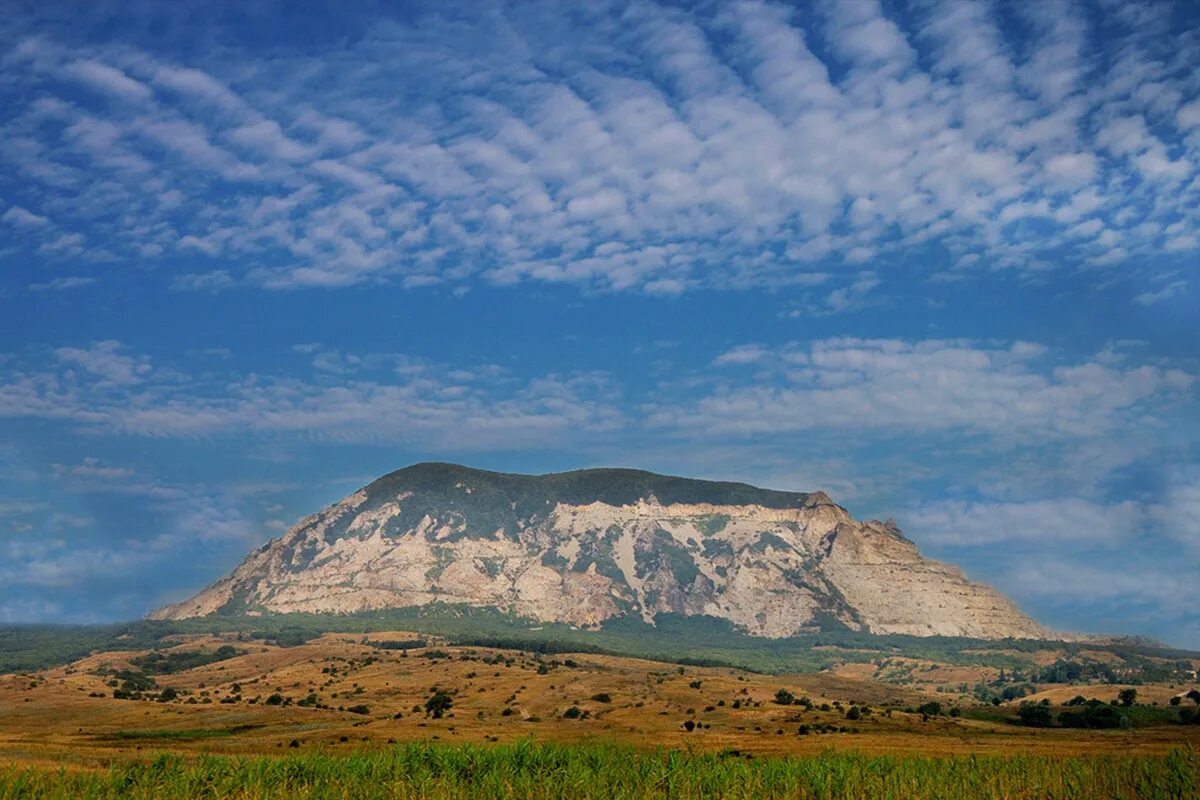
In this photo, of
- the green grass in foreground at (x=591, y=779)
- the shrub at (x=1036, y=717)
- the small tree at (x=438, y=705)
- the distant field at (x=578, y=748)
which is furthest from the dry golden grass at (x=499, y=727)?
the green grass in foreground at (x=591, y=779)

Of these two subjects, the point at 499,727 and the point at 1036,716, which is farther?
the point at 1036,716

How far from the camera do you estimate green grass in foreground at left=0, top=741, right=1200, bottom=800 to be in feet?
130

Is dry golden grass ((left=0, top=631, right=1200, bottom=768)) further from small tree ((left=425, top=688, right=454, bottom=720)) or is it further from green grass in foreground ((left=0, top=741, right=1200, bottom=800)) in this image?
green grass in foreground ((left=0, top=741, right=1200, bottom=800))

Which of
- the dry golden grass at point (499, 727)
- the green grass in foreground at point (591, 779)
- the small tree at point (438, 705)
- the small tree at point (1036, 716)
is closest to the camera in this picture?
the green grass in foreground at point (591, 779)

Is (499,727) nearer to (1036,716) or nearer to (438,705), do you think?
(438,705)

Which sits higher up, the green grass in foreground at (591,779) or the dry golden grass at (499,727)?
the green grass in foreground at (591,779)

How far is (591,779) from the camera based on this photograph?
134ft

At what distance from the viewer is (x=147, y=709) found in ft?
562

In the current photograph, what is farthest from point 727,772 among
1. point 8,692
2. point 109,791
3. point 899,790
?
point 8,692

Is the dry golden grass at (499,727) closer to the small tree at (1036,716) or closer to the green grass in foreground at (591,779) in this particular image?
the small tree at (1036,716)

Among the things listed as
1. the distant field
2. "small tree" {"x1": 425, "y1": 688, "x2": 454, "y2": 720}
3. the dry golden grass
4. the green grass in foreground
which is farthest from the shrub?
the green grass in foreground

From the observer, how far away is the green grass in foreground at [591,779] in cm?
3950

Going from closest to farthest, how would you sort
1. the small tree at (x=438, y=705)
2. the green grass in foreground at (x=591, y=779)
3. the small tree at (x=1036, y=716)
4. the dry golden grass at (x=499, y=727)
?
the green grass in foreground at (x=591, y=779)
the dry golden grass at (x=499, y=727)
the small tree at (x=1036, y=716)
the small tree at (x=438, y=705)

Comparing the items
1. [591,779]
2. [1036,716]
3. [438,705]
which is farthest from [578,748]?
[1036,716]
